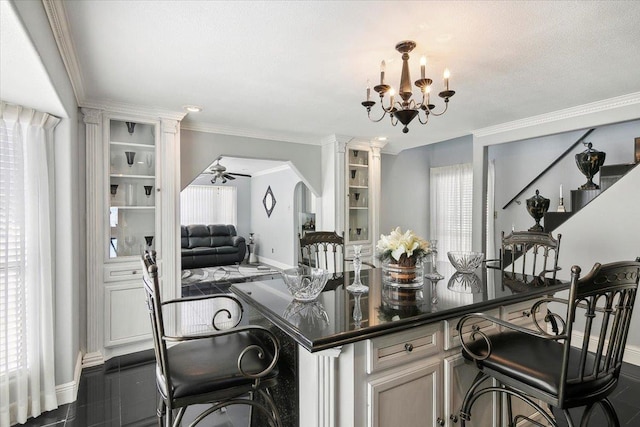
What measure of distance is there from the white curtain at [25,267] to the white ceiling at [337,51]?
2.06ft

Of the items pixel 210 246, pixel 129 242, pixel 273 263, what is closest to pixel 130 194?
pixel 129 242

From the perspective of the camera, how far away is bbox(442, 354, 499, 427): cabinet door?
1628mm

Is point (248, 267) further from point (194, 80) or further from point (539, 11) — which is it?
point (539, 11)

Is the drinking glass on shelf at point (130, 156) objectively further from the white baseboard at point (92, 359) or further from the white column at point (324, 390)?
the white column at point (324, 390)

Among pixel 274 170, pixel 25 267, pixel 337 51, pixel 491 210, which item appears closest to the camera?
pixel 337 51

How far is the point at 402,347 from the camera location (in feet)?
4.86

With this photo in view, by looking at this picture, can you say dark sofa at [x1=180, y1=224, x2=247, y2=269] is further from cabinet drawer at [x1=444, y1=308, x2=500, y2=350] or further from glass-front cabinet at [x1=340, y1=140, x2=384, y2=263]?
cabinet drawer at [x1=444, y1=308, x2=500, y2=350]

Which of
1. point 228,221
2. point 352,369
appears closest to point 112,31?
point 352,369

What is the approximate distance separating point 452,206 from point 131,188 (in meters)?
4.80

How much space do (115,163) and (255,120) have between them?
1.46 metres

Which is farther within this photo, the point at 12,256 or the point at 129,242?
the point at 129,242

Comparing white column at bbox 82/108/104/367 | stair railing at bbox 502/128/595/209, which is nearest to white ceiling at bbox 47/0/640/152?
white column at bbox 82/108/104/367

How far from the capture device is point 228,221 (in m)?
9.71

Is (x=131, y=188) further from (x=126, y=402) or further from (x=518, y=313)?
(x=518, y=313)
